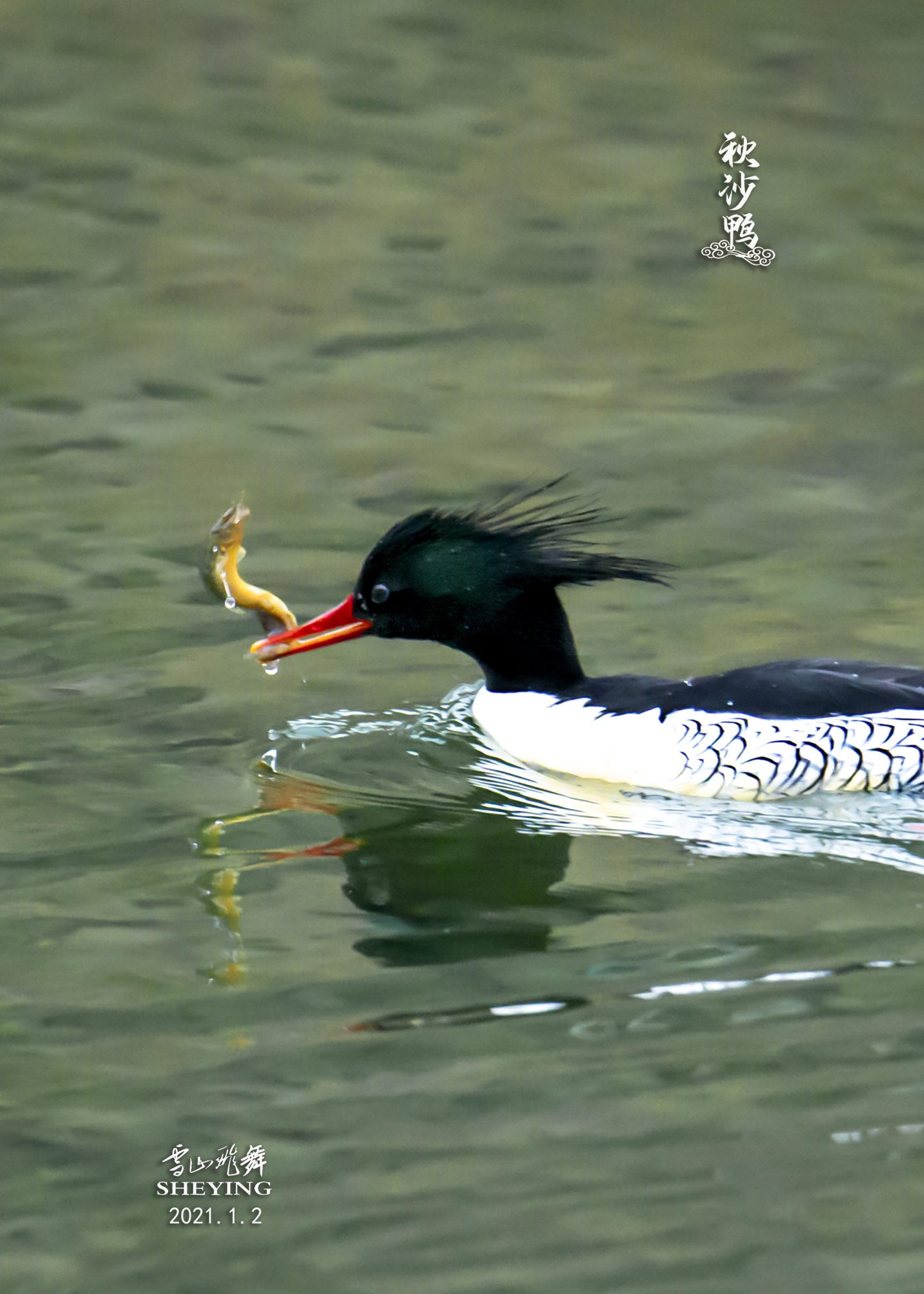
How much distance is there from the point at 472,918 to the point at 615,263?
809 centimetres

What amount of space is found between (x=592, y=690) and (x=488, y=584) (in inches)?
22.2

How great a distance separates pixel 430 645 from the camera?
9.09 metres

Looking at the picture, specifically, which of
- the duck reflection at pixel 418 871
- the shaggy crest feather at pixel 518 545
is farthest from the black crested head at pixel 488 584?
the duck reflection at pixel 418 871

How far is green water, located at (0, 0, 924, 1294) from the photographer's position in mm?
4906

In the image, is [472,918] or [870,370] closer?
[472,918]

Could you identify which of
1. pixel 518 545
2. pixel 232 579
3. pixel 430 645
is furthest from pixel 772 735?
pixel 430 645

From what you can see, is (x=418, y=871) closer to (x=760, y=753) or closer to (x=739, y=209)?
(x=760, y=753)

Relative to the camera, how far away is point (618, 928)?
6.23m

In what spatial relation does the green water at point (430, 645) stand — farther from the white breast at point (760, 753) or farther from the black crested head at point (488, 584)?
the black crested head at point (488, 584)

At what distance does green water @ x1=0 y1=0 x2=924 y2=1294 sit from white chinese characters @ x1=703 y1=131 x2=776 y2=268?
131 millimetres

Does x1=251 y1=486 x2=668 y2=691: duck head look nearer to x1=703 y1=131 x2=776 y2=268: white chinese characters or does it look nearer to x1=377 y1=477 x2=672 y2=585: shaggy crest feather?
x1=377 y1=477 x2=672 y2=585: shaggy crest feather

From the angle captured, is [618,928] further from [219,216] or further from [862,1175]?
[219,216]

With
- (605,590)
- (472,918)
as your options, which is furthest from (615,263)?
(472,918)

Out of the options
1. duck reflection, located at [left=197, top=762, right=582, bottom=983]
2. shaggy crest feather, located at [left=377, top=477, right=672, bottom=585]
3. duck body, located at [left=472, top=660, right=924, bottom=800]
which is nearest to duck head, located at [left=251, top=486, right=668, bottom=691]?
shaggy crest feather, located at [left=377, top=477, right=672, bottom=585]
